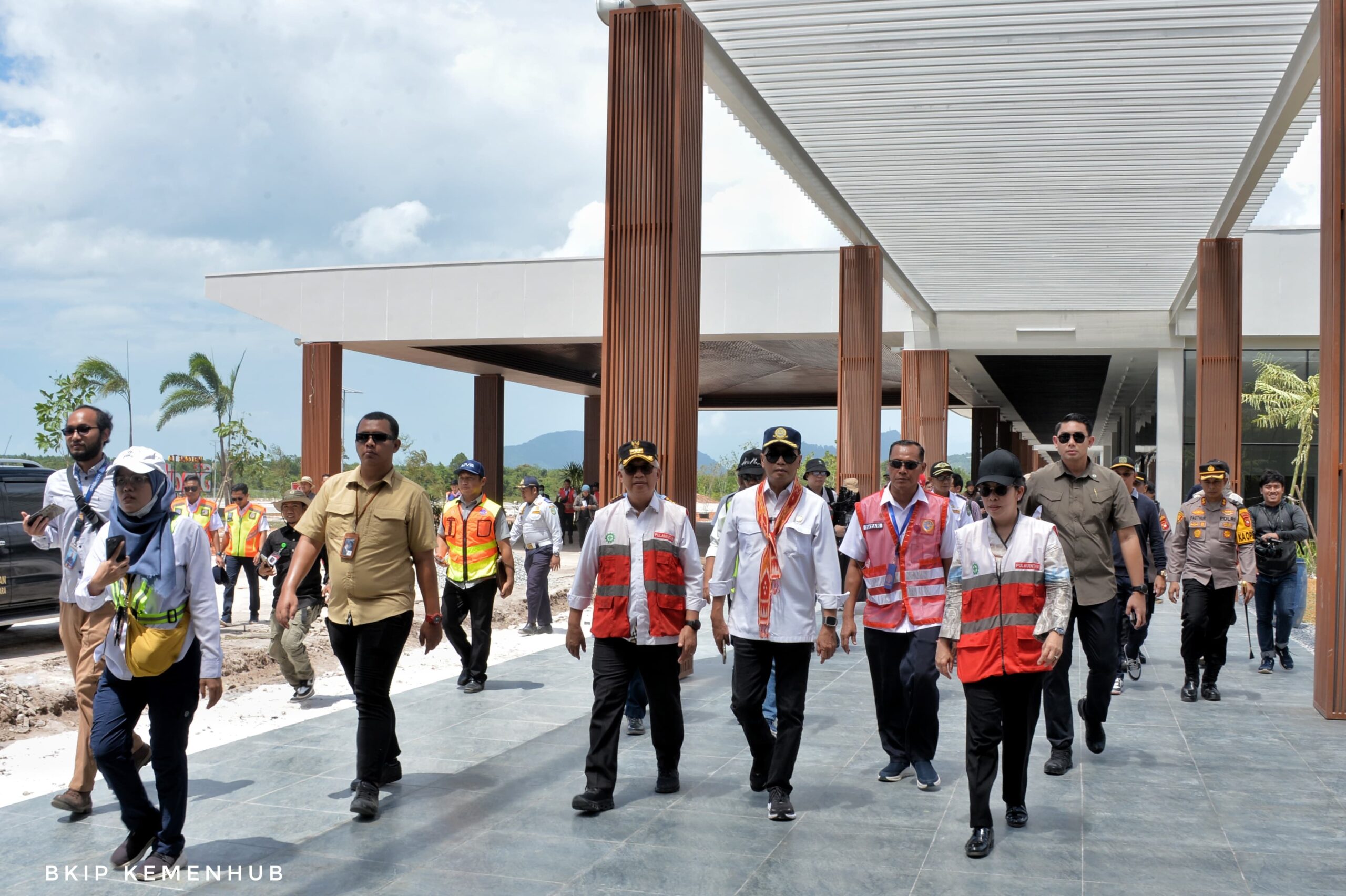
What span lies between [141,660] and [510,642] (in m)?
7.54

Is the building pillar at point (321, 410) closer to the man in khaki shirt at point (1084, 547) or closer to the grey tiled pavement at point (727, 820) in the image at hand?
the grey tiled pavement at point (727, 820)

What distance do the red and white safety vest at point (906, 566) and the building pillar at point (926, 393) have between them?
19.7 metres

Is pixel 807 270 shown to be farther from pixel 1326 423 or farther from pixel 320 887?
pixel 320 887

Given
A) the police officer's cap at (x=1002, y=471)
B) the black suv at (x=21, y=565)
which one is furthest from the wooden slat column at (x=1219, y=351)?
the black suv at (x=21, y=565)

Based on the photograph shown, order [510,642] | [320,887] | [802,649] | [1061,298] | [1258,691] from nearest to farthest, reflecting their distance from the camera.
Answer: [320,887] → [802,649] → [1258,691] → [510,642] → [1061,298]

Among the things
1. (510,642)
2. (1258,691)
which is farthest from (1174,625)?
(510,642)

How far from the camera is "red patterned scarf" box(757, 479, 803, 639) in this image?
531cm

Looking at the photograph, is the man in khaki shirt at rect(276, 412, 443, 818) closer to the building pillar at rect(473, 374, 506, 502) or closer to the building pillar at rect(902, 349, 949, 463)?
the building pillar at rect(902, 349, 949, 463)

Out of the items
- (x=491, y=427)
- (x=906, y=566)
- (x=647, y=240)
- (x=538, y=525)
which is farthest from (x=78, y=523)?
(x=491, y=427)

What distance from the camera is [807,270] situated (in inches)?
966

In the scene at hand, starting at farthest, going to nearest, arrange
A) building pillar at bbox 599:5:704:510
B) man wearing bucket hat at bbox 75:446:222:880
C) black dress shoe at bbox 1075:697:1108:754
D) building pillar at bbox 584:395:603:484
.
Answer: building pillar at bbox 584:395:603:484, building pillar at bbox 599:5:704:510, black dress shoe at bbox 1075:697:1108:754, man wearing bucket hat at bbox 75:446:222:880

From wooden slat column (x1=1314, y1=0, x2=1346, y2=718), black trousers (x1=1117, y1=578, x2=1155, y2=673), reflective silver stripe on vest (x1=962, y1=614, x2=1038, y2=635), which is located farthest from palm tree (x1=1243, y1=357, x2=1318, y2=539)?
reflective silver stripe on vest (x1=962, y1=614, x2=1038, y2=635)

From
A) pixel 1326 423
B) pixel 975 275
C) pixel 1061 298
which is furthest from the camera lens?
pixel 1061 298

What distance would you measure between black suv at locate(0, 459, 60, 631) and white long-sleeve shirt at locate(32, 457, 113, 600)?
19.0 ft
